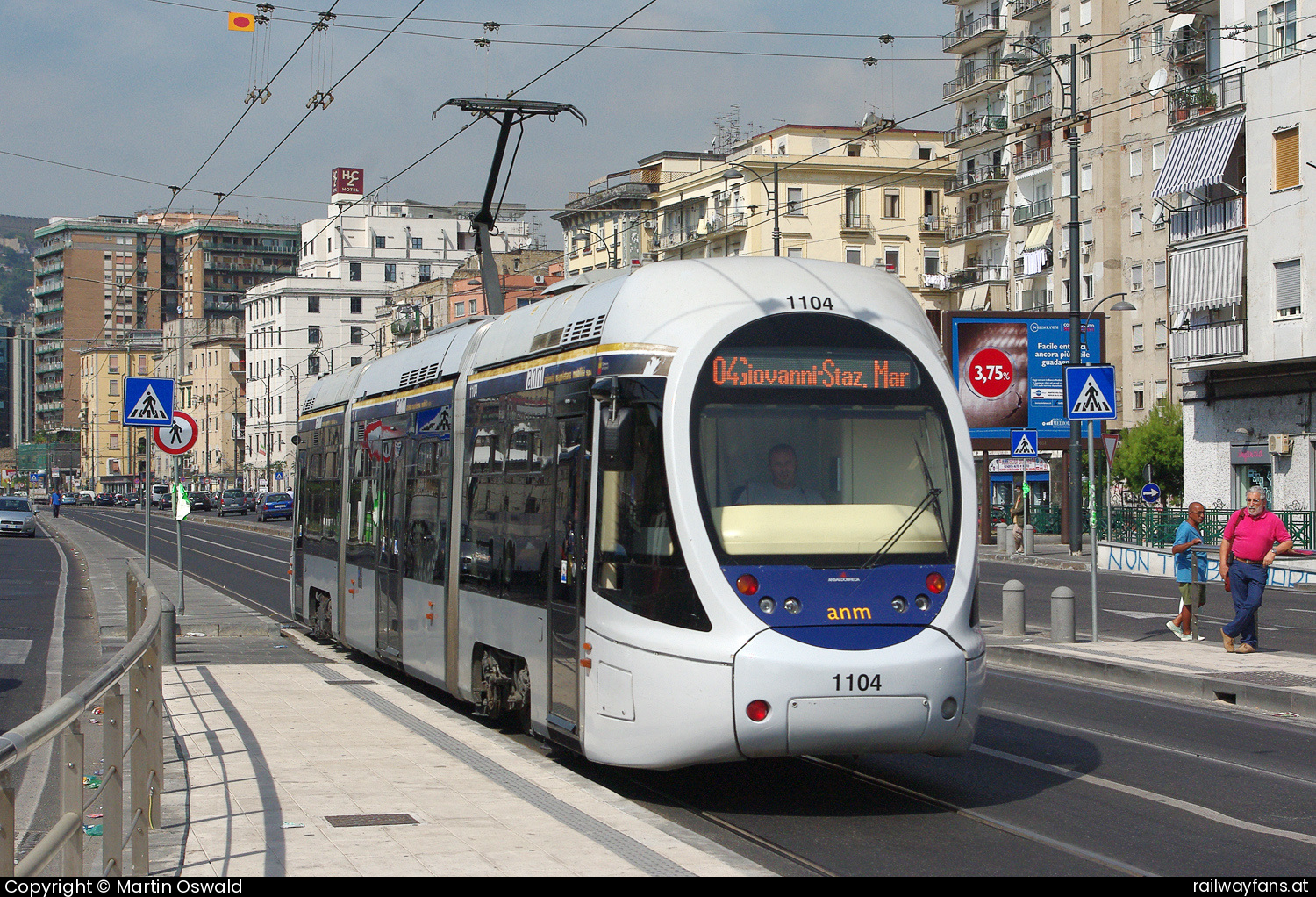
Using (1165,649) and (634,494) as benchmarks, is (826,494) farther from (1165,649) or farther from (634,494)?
(1165,649)

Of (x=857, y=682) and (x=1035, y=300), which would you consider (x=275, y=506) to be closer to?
(x=1035, y=300)

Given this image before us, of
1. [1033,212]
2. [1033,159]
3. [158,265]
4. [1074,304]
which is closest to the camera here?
[1074,304]

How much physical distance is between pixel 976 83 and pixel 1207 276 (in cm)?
3879

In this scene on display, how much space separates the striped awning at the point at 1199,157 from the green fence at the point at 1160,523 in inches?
351

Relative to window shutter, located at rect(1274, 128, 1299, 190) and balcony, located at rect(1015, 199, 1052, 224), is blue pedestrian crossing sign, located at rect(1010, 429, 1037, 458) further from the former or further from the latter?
balcony, located at rect(1015, 199, 1052, 224)

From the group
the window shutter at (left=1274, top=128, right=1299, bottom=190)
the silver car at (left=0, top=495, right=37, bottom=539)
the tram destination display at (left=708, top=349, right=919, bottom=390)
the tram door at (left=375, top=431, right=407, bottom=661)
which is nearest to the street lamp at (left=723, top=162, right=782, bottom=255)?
the window shutter at (left=1274, top=128, right=1299, bottom=190)

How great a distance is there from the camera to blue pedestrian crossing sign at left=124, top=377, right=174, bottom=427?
805 inches

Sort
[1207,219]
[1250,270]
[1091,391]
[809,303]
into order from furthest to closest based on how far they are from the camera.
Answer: [1207,219] → [1250,270] → [1091,391] → [809,303]

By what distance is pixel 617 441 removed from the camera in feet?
28.7

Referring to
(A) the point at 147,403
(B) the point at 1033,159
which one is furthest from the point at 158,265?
(A) the point at 147,403

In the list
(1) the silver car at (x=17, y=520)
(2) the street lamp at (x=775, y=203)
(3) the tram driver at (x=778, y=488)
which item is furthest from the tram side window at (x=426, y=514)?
(1) the silver car at (x=17, y=520)

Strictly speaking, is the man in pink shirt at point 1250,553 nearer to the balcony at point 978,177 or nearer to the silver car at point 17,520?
the silver car at point 17,520

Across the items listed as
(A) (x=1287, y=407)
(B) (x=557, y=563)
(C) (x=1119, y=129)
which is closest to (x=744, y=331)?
(B) (x=557, y=563)

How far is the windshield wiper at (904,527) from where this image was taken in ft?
27.7
